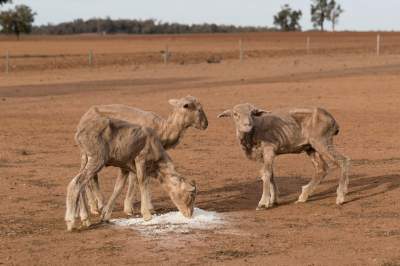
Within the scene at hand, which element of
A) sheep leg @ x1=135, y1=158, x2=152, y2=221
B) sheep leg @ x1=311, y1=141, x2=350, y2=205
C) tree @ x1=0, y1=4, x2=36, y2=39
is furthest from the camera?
tree @ x1=0, y1=4, x2=36, y2=39

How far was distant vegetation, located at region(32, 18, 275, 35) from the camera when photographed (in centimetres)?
16712

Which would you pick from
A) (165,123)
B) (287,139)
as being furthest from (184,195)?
(287,139)

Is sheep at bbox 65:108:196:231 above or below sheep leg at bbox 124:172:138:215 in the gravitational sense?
above

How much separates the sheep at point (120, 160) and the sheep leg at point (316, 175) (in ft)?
8.48

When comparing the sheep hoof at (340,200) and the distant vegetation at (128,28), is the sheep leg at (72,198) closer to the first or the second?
the sheep hoof at (340,200)

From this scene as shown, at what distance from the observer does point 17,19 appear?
11338cm

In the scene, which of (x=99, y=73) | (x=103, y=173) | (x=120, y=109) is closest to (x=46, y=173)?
(x=103, y=173)

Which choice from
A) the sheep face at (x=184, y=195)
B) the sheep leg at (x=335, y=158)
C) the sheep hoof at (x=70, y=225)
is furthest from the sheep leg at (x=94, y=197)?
the sheep leg at (x=335, y=158)

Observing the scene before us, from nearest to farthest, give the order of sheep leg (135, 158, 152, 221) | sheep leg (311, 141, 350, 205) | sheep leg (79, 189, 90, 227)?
sheep leg (79, 189, 90, 227) → sheep leg (135, 158, 152, 221) → sheep leg (311, 141, 350, 205)

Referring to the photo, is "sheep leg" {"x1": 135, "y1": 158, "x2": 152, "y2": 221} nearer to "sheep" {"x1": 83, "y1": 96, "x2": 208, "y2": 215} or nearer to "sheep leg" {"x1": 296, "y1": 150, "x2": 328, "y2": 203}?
"sheep" {"x1": 83, "y1": 96, "x2": 208, "y2": 215}

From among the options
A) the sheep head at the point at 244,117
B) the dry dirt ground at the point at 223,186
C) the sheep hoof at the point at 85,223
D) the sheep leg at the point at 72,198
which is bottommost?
the dry dirt ground at the point at 223,186

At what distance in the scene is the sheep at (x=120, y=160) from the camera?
12.3 metres

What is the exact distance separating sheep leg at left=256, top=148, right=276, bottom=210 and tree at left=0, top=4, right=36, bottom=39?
10228 cm

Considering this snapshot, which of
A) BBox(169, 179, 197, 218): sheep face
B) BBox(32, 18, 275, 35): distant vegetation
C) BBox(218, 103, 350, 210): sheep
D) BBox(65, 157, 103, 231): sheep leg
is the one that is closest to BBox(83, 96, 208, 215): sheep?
BBox(218, 103, 350, 210): sheep
